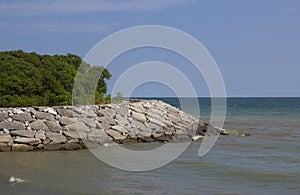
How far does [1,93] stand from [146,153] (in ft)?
18.2

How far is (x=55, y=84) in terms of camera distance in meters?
17.3

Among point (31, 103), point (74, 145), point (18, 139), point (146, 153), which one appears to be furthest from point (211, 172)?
point (31, 103)

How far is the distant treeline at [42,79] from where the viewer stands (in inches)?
643

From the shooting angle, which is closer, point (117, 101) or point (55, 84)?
point (55, 84)

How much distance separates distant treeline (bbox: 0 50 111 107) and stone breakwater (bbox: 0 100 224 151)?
4.38ft

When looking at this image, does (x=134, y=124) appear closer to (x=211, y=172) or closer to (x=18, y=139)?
(x=18, y=139)

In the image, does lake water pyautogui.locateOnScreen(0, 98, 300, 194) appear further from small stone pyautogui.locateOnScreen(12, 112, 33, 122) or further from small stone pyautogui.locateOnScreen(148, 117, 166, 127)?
small stone pyautogui.locateOnScreen(148, 117, 166, 127)

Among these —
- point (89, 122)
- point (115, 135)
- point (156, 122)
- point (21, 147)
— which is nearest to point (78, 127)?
point (89, 122)

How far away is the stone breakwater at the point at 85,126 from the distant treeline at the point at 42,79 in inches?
52.6

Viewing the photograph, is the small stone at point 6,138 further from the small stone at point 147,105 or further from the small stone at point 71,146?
the small stone at point 147,105

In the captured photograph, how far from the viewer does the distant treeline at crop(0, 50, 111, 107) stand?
16.3 m

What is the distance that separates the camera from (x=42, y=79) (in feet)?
56.7

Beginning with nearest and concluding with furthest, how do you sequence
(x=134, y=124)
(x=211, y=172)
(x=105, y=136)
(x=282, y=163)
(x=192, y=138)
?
(x=211, y=172) < (x=282, y=163) < (x=105, y=136) < (x=134, y=124) < (x=192, y=138)

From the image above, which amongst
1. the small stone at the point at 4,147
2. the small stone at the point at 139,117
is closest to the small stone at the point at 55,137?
the small stone at the point at 4,147
